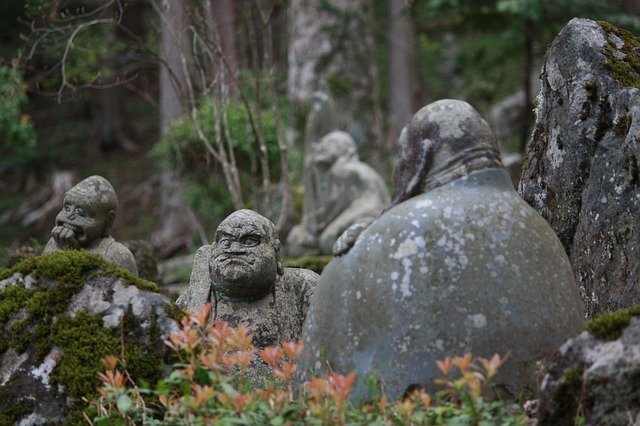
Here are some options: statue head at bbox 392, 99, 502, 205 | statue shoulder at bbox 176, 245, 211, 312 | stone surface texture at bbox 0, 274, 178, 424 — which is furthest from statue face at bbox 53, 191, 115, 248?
statue head at bbox 392, 99, 502, 205

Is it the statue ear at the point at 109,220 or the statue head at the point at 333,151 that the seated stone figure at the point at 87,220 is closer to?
the statue ear at the point at 109,220

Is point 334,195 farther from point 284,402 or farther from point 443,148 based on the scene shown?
point 284,402

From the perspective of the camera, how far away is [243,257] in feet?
24.7

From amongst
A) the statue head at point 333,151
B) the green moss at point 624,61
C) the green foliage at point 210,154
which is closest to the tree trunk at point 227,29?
the green foliage at point 210,154

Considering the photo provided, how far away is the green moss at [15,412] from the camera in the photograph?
597 cm

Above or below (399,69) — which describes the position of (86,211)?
above

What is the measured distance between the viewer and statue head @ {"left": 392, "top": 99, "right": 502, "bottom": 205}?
5.72 metres

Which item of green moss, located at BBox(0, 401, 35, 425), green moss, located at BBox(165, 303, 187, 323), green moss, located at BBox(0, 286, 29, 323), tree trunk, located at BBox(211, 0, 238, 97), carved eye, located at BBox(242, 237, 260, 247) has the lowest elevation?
tree trunk, located at BBox(211, 0, 238, 97)

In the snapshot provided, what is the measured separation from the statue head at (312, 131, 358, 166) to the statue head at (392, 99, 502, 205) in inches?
431

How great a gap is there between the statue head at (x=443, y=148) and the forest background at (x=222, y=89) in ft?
22.8

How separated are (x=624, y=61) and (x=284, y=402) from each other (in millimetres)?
4096

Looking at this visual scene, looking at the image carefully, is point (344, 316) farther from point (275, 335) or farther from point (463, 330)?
point (275, 335)

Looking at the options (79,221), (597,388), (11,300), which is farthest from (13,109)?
(597,388)

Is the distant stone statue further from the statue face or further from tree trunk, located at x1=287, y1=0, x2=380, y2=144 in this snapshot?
the statue face
